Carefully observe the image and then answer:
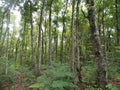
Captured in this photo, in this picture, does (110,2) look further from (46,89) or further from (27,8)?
(46,89)

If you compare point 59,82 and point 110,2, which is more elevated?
point 110,2

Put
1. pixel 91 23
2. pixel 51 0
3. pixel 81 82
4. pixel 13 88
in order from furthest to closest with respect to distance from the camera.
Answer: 1. pixel 51 0
2. pixel 13 88
3. pixel 81 82
4. pixel 91 23

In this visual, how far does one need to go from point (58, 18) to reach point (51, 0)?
17.2 feet

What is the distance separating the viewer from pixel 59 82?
841 centimetres

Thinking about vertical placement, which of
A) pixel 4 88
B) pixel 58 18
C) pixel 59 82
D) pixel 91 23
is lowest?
pixel 4 88

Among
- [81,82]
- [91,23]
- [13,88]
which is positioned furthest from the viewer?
[13,88]

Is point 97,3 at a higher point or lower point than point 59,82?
higher

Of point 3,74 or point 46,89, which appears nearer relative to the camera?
point 46,89

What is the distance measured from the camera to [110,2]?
19984mm

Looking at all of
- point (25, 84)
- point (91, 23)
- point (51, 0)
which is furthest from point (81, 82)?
point (51, 0)

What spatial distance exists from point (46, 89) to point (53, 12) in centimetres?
1728

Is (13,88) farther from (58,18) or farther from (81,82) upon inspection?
(58,18)

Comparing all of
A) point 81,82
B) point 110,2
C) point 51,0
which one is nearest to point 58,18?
point 51,0

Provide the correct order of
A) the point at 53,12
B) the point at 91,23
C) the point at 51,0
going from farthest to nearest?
the point at 53,12
the point at 51,0
the point at 91,23
